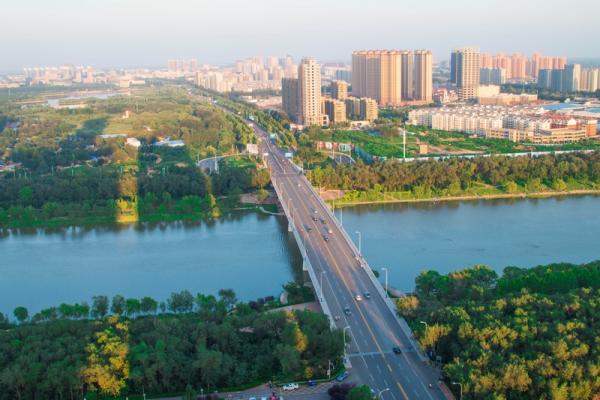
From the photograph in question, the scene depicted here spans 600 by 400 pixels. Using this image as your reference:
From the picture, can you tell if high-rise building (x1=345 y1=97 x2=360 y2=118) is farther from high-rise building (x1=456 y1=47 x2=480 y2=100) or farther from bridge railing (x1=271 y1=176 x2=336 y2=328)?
bridge railing (x1=271 y1=176 x2=336 y2=328)

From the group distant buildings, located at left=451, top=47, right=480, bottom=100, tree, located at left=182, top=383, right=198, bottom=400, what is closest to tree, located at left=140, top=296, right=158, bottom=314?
tree, located at left=182, top=383, right=198, bottom=400

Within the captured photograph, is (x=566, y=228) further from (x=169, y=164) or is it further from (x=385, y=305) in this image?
(x=169, y=164)

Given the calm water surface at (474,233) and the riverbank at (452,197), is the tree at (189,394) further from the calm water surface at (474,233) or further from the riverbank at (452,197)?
the riverbank at (452,197)

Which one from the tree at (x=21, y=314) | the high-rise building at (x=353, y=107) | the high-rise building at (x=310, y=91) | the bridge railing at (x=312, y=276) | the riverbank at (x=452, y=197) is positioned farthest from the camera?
the high-rise building at (x=353, y=107)

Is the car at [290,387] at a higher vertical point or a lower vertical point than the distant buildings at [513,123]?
lower

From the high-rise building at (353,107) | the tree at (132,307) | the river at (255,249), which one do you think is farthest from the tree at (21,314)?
the high-rise building at (353,107)

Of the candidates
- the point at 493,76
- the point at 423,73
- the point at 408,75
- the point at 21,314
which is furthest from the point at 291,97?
the point at 21,314

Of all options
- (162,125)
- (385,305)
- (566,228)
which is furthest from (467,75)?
(385,305)
